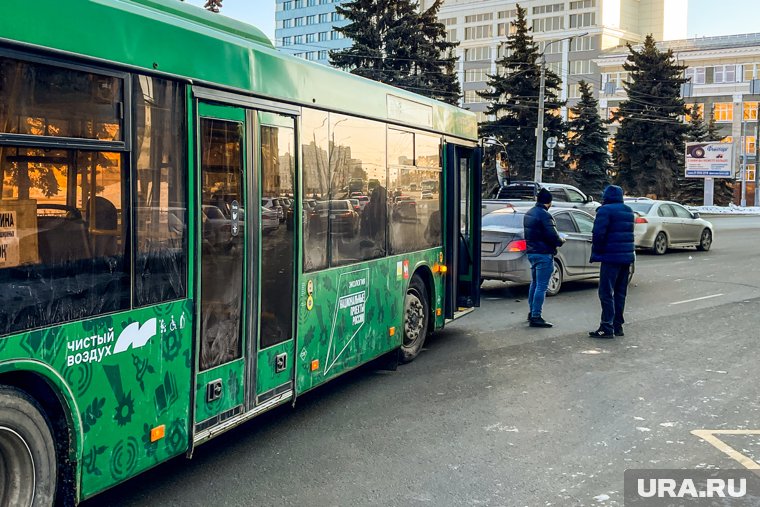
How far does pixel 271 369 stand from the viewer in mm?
5887

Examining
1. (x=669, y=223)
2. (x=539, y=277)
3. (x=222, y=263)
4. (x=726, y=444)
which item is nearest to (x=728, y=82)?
(x=669, y=223)

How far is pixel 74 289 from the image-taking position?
13.3 ft

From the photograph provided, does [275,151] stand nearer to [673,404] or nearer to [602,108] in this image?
[673,404]

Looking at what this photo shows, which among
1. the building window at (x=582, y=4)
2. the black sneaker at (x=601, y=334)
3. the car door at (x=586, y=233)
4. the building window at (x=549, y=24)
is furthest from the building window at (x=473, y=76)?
the black sneaker at (x=601, y=334)

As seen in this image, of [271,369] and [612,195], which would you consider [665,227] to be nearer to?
[612,195]

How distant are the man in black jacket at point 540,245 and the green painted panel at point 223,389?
6.45 meters

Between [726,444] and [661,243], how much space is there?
18.0 metres

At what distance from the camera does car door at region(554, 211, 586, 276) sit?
585 inches

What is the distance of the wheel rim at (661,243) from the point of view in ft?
75.8

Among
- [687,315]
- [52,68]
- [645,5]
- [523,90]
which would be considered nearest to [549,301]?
[687,315]

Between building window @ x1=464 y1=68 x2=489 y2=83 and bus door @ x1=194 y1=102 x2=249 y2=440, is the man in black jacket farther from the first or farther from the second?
building window @ x1=464 y1=68 x2=489 y2=83

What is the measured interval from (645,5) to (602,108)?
21.8 metres

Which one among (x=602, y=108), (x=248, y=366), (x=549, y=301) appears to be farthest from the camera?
(x=602, y=108)

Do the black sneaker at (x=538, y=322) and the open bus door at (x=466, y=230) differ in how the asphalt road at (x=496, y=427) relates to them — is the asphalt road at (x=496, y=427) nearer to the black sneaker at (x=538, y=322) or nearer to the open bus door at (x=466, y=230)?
the black sneaker at (x=538, y=322)
